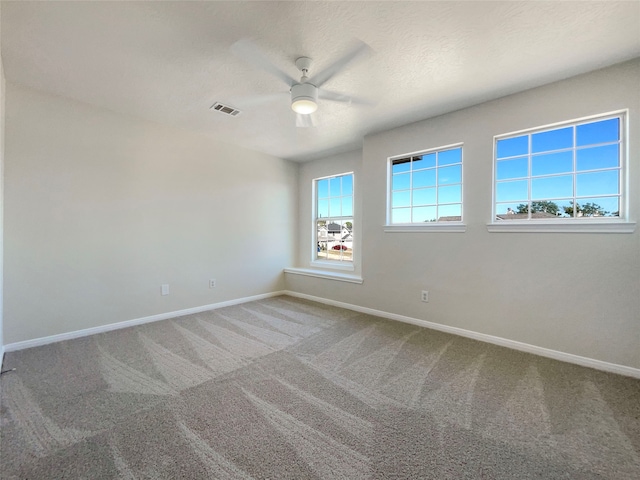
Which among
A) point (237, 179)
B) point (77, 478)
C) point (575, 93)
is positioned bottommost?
point (77, 478)

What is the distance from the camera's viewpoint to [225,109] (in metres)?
2.97

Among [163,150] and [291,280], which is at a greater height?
[163,150]

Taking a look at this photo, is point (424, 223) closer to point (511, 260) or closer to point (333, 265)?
point (511, 260)

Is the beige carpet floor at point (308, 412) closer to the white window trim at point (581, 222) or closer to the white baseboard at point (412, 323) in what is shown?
the white baseboard at point (412, 323)

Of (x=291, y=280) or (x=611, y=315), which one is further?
(x=291, y=280)

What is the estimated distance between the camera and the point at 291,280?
15.8ft

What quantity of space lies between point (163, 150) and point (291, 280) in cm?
280

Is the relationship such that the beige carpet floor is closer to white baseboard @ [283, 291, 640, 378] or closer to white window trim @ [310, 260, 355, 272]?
white baseboard @ [283, 291, 640, 378]

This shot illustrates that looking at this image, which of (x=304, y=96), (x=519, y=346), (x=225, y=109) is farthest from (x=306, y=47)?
(x=519, y=346)

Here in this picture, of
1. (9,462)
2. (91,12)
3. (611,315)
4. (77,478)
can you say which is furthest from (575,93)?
(9,462)

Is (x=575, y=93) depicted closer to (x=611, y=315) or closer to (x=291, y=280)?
(x=611, y=315)

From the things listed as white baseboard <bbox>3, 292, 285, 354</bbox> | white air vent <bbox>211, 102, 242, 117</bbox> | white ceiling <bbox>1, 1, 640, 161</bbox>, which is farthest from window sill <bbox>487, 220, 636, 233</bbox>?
white baseboard <bbox>3, 292, 285, 354</bbox>

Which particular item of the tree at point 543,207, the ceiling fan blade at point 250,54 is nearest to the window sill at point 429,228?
the tree at point 543,207

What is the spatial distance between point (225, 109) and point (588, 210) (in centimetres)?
375
